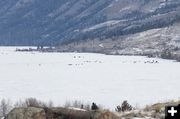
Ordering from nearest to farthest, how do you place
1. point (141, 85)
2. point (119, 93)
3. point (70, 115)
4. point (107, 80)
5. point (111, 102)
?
point (70, 115)
point (111, 102)
point (119, 93)
point (141, 85)
point (107, 80)

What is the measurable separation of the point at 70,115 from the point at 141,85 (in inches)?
5273

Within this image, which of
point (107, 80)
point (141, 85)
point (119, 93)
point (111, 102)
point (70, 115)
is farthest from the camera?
point (107, 80)

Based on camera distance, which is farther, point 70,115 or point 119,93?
point 119,93

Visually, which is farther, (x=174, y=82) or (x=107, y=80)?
(x=107, y=80)

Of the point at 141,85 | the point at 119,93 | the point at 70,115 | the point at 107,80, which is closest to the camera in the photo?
the point at 70,115

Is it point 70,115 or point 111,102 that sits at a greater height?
point 70,115

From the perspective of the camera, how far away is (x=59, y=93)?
→ 14062 cm

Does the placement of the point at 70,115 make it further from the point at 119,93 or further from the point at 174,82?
the point at 174,82

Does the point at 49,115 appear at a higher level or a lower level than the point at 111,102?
higher

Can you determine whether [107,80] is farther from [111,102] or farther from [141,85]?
[111,102]

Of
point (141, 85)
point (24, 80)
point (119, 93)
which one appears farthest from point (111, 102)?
point (24, 80)

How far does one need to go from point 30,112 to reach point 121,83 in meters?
142

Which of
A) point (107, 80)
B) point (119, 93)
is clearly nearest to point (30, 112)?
point (119, 93)

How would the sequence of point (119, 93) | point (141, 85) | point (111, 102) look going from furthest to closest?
point (141, 85), point (119, 93), point (111, 102)
